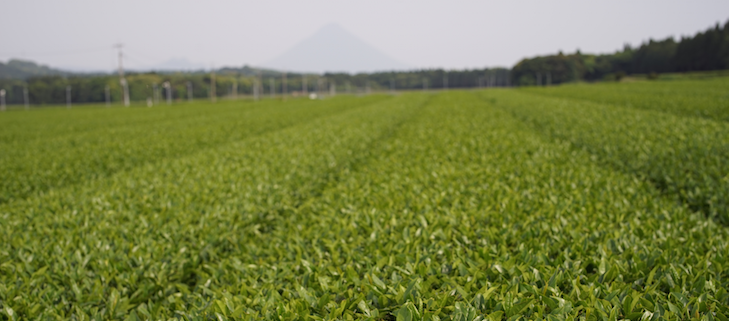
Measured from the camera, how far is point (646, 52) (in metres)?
115

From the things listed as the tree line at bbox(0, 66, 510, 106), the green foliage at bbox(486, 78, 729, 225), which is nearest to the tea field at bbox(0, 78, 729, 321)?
the green foliage at bbox(486, 78, 729, 225)

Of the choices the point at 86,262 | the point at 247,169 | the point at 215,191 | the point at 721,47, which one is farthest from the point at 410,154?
the point at 721,47

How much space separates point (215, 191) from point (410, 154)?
504cm

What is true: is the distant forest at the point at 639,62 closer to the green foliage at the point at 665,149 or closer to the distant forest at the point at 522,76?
the distant forest at the point at 522,76

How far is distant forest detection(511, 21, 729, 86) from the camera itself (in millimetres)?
87562

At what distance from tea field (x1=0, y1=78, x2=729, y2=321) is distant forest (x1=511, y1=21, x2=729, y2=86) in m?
87.1

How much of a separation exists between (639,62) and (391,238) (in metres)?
139

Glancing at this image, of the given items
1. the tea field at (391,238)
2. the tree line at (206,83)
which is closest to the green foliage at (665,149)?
the tea field at (391,238)

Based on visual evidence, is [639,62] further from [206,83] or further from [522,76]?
[206,83]

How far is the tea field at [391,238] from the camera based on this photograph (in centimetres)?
→ 296

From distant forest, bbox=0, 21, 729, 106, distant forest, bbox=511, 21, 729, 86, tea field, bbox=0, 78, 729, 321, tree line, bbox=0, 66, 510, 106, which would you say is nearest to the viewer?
tea field, bbox=0, 78, 729, 321

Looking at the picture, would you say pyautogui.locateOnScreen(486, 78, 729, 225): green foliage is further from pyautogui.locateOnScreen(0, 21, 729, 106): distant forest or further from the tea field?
pyautogui.locateOnScreen(0, 21, 729, 106): distant forest

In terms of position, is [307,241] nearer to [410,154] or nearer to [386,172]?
[386,172]

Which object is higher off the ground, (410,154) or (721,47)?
(721,47)
